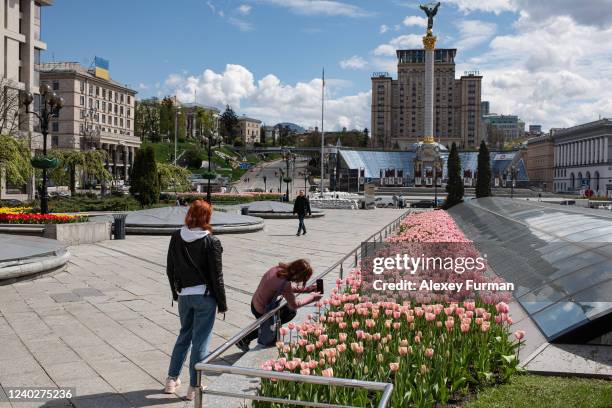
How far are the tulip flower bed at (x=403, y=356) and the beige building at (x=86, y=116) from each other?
267ft

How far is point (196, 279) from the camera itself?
5.72 metres

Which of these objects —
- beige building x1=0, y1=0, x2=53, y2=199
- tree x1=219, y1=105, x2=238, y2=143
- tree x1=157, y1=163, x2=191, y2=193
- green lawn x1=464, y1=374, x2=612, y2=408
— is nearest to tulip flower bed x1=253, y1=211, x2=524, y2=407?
green lawn x1=464, y1=374, x2=612, y2=408

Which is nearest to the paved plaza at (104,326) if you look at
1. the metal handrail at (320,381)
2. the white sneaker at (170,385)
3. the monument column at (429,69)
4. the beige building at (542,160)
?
the white sneaker at (170,385)

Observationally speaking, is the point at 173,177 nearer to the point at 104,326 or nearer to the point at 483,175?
the point at 483,175

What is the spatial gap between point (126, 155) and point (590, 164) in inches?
3399

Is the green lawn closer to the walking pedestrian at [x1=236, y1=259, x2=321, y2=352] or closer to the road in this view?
the walking pedestrian at [x1=236, y1=259, x2=321, y2=352]

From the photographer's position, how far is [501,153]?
447 ft

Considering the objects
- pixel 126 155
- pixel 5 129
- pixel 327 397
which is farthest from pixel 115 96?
pixel 327 397

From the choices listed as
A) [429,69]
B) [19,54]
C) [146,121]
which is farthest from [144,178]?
[146,121]

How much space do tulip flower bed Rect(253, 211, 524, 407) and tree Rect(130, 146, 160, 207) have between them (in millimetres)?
29687

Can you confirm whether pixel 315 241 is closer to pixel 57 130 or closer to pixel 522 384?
pixel 522 384

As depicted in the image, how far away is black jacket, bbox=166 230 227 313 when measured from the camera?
5707mm

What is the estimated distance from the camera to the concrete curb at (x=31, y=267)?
450 inches

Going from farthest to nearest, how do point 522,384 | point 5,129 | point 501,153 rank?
point 501,153, point 5,129, point 522,384
